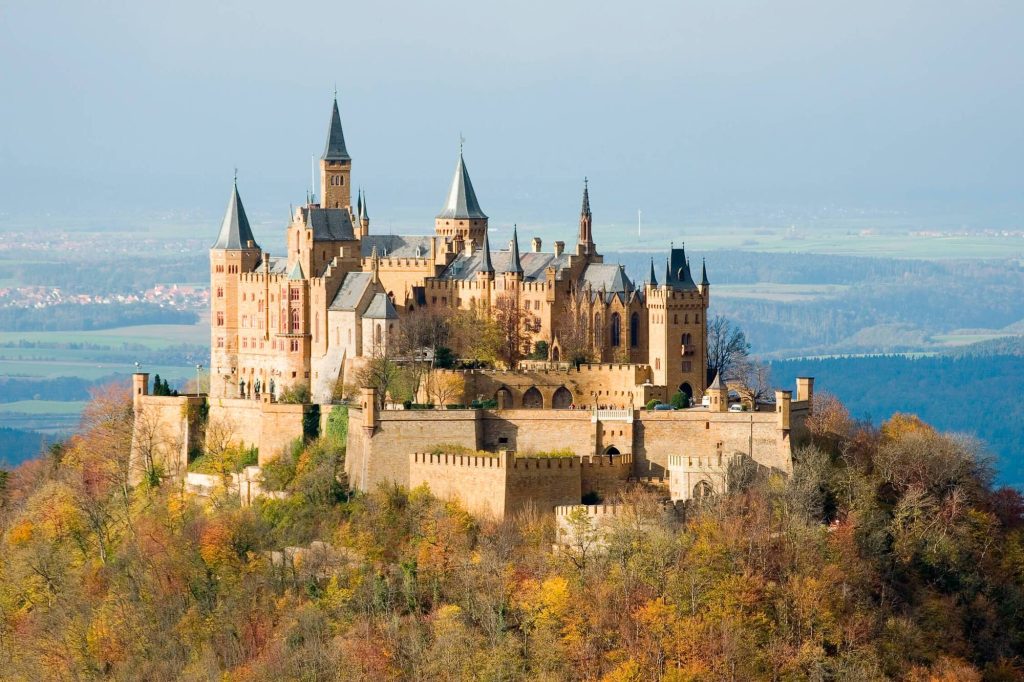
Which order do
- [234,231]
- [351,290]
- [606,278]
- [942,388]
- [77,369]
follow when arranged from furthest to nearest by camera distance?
[77,369] → [942,388] → [234,231] → [351,290] → [606,278]

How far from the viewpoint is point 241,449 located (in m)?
67.6

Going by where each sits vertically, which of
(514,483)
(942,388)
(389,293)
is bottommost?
(514,483)

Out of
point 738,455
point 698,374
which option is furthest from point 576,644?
point 698,374

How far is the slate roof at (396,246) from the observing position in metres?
74.2

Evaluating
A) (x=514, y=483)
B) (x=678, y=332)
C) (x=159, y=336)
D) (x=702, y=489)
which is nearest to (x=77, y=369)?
(x=159, y=336)

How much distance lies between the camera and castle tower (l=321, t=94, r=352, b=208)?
7806cm

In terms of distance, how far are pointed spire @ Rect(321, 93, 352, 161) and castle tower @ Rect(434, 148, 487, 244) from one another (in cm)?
374

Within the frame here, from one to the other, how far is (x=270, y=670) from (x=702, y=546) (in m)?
11.0

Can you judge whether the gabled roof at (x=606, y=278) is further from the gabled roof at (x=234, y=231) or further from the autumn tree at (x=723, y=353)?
the gabled roof at (x=234, y=231)

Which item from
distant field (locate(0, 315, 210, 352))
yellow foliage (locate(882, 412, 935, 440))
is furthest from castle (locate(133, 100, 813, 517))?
distant field (locate(0, 315, 210, 352))

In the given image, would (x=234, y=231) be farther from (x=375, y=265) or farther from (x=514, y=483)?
(x=514, y=483)

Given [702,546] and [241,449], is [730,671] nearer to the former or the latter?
[702,546]

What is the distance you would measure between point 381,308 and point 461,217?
8.84 metres

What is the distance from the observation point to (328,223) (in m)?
74.1
